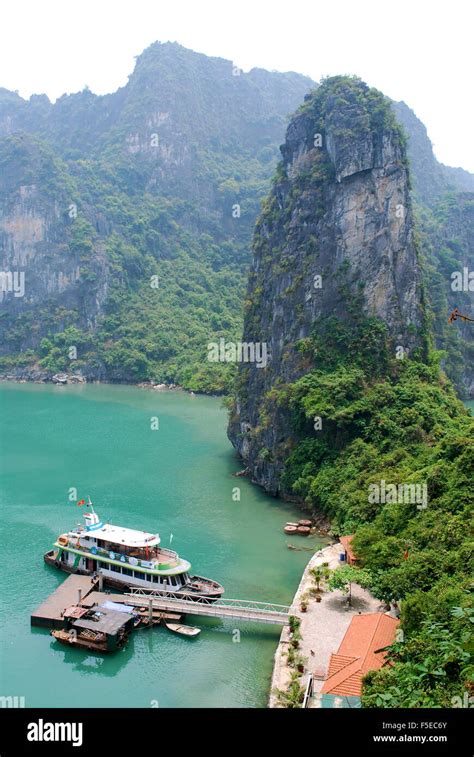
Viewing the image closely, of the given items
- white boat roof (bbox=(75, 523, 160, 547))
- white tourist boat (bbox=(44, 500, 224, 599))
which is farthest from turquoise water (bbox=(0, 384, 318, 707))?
white boat roof (bbox=(75, 523, 160, 547))

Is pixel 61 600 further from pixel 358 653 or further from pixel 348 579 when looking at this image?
pixel 358 653

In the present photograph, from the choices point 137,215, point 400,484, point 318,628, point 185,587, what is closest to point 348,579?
point 318,628

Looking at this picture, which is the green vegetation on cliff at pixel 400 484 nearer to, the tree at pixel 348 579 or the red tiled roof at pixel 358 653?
the tree at pixel 348 579

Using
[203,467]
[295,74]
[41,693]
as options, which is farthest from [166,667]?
[295,74]

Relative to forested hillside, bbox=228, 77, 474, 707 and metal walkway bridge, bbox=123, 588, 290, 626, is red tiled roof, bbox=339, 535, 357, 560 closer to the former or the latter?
forested hillside, bbox=228, 77, 474, 707

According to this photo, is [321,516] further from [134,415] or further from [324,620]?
[134,415]
